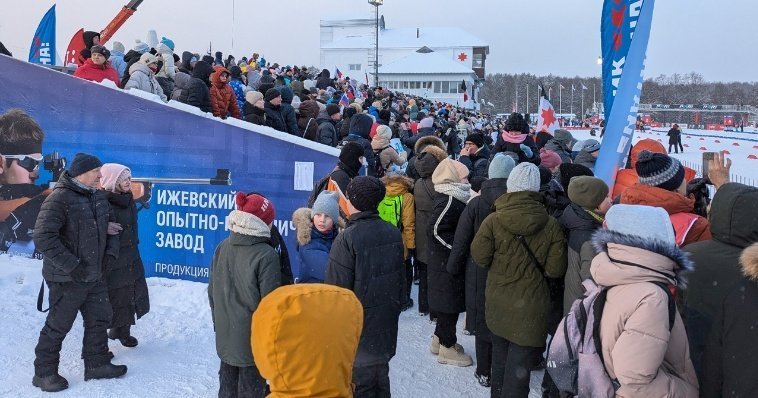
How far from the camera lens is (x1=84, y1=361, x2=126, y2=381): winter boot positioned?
480 centimetres

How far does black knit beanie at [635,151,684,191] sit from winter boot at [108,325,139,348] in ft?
15.4

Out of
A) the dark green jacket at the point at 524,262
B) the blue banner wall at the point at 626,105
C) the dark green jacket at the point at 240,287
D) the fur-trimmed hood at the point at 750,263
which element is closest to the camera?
the fur-trimmed hood at the point at 750,263

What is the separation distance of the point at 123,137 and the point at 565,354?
624cm

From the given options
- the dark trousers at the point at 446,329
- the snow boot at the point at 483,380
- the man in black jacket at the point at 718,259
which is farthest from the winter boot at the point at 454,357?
the man in black jacket at the point at 718,259

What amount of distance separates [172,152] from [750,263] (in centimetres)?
637

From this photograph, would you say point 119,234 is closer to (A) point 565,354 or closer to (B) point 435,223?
(B) point 435,223

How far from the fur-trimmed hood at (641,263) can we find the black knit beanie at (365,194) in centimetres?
163

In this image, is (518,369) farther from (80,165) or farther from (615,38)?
(80,165)

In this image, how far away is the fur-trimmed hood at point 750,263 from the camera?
227 centimetres

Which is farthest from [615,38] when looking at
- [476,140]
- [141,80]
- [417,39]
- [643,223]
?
[417,39]

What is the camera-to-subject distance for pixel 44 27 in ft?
45.6

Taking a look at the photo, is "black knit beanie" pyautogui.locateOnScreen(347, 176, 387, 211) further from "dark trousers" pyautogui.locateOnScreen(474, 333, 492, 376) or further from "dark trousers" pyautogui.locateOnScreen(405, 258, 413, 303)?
"dark trousers" pyautogui.locateOnScreen(405, 258, 413, 303)

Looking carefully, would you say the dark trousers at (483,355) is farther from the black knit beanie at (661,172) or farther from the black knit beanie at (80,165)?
the black knit beanie at (80,165)

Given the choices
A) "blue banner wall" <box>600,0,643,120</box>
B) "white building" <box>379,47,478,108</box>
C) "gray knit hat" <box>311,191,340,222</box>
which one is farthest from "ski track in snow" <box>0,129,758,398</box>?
"white building" <box>379,47,478,108</box>
